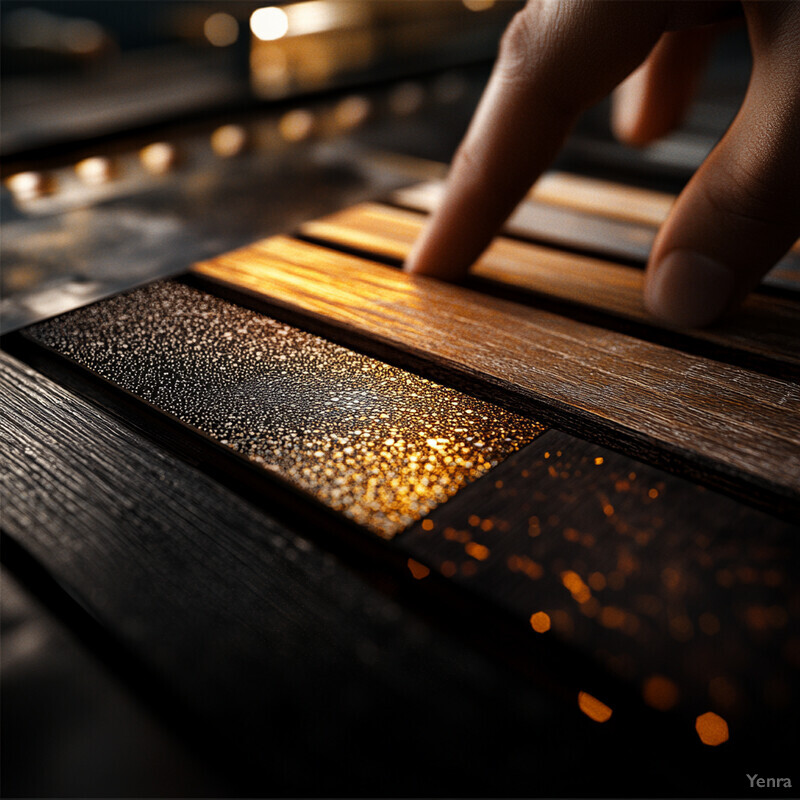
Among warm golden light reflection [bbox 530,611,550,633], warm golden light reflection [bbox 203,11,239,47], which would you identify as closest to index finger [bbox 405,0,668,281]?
warm golden light reflection [bbox 530,611,550,633]

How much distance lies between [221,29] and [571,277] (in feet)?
6.55

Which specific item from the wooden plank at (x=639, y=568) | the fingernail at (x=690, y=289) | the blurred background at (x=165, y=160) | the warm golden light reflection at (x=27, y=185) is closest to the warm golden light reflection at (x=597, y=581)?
the wooden plank at (x=639, y=568)

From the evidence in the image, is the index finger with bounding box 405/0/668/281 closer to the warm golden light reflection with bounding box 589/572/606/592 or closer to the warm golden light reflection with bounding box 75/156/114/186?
the warm golden light reflection with bounding box 589/572/606/592

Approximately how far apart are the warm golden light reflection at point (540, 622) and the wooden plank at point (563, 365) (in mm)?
120

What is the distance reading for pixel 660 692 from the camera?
21 cm

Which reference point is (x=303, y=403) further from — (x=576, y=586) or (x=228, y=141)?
(x=228, y=141)

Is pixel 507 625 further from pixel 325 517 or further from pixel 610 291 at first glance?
pixel 610 291

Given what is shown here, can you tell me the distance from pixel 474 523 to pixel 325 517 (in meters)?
0.07

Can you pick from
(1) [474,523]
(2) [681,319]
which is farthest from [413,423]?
(2) [681,319]

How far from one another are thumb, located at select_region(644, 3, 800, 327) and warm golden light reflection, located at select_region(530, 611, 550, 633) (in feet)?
0.94

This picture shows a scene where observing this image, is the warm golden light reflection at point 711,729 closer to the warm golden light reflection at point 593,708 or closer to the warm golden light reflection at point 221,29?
the warm golden light reflection at point 593,708

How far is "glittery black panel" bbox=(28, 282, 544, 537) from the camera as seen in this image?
0.29m

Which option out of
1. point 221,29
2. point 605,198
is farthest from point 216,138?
point 221,29

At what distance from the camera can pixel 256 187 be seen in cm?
74
